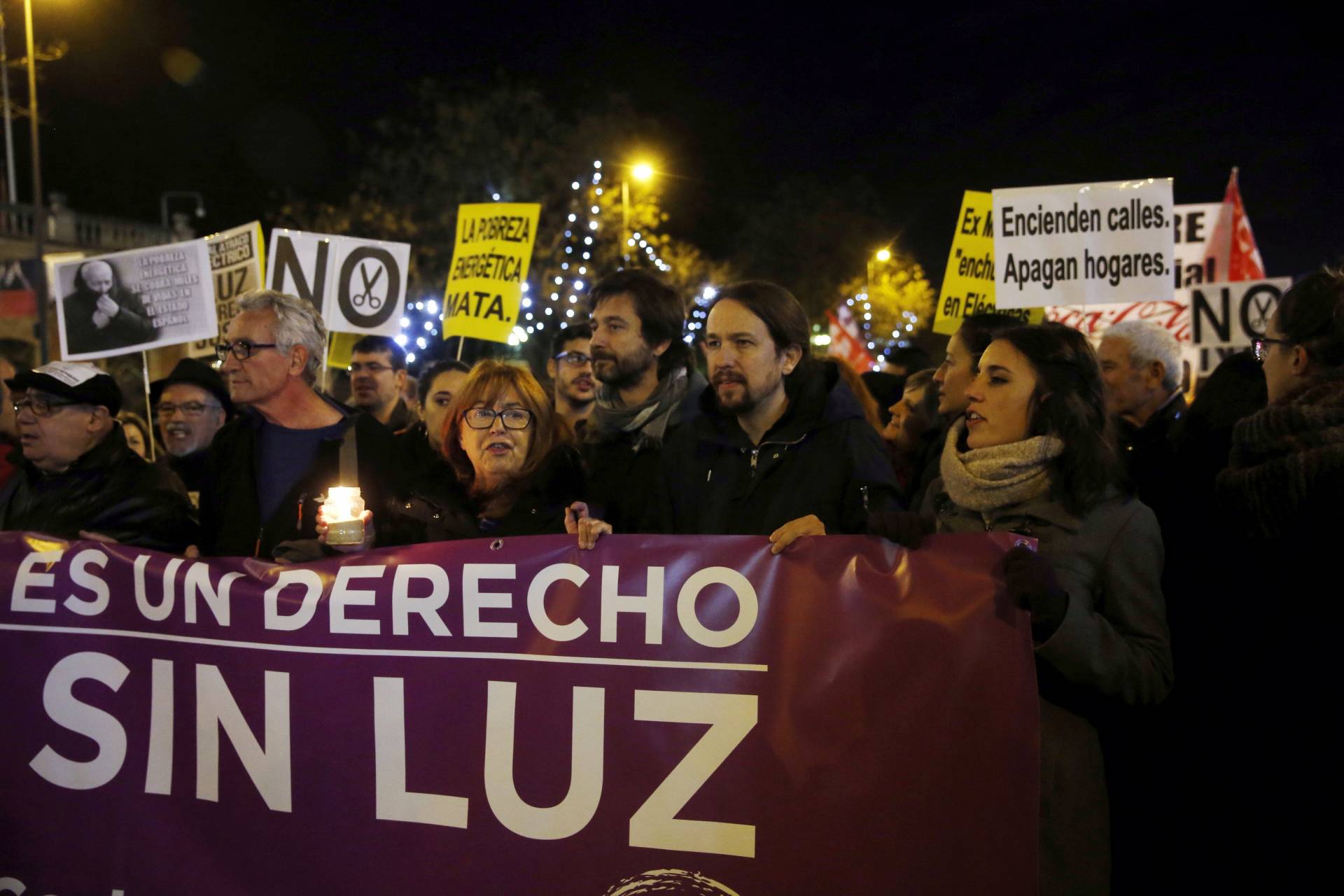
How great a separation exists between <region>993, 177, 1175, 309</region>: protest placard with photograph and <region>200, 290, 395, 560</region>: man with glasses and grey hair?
477 centimetres

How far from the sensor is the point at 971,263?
8711 mm

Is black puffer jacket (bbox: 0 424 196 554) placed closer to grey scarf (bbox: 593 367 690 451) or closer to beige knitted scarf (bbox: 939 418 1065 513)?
grey scarf (bbox: 593 367 690 451)

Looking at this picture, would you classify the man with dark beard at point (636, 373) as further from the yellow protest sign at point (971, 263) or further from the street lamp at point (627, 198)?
the street lamp at point (627, 198)

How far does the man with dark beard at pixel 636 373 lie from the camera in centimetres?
436

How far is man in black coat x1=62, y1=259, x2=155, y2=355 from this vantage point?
291 inches

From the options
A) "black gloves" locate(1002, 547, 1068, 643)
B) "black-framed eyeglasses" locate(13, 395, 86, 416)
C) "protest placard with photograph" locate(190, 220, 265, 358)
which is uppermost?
"protest placard with photograph" locate(190, 220, 265, 358)

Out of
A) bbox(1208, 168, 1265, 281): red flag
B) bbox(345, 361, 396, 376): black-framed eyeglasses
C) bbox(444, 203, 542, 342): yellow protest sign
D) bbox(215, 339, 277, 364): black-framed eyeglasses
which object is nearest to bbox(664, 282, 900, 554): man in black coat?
bbox(215, 339, 277, 364): black-framed eyeglasses

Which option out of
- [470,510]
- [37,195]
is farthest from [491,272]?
[37,195]

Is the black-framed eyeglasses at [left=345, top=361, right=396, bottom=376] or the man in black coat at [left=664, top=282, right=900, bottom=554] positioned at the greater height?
the black-framed eyeglasses at [left=345, top=361, right=396, bottom=376]

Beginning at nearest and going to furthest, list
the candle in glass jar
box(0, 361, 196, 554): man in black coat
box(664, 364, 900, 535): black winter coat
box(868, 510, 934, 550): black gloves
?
box(868, 510, 934, 550): black gloves < the candle in glass jar < box(664, 364, 900, 535): black winter coat < box(0, 361, 196, 554): man in black coat

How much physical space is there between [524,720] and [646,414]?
1.63m

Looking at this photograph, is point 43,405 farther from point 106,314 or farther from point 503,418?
point 106,314

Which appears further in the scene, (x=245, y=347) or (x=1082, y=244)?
(x=1082, y=244)

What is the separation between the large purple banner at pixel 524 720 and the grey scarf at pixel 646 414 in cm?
126
